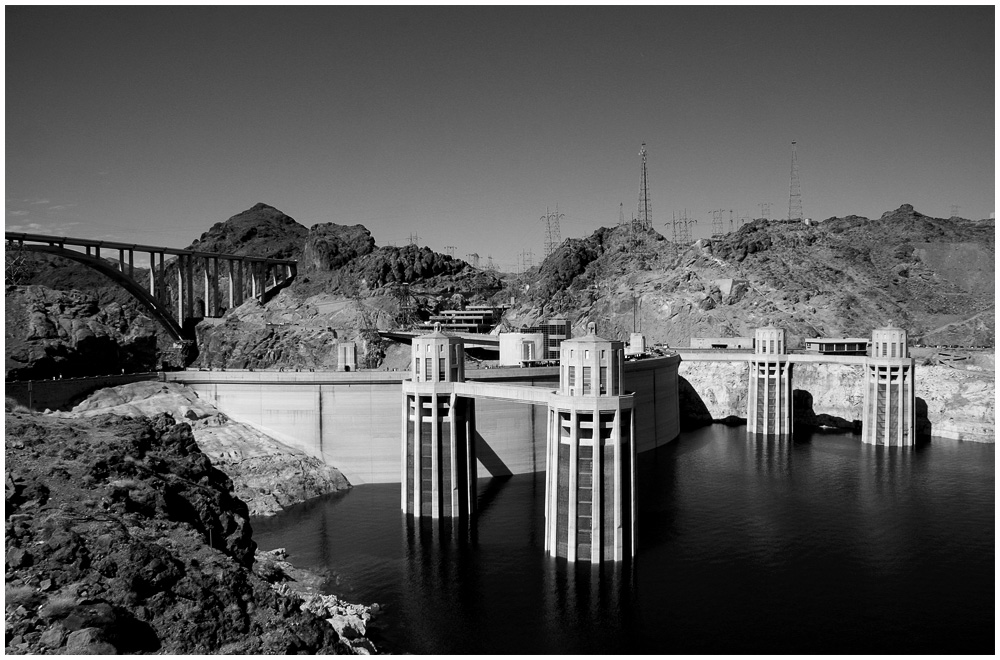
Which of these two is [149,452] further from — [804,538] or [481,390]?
[804,538]

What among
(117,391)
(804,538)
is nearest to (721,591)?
(804,538)

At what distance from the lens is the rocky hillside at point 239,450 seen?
68875mm

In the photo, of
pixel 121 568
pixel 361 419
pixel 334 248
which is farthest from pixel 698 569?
pixel 334 248

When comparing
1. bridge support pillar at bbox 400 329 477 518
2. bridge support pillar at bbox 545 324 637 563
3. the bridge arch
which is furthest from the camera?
the bridge arch

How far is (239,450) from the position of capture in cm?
7275

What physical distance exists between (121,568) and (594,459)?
28.7m

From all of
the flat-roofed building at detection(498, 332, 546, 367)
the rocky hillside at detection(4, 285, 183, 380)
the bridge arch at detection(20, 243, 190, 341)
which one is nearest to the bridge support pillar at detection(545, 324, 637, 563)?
the flat-roofed building at detection(498, 332, 546, 367)

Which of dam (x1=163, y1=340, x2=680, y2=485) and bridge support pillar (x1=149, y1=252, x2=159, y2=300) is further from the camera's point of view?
bridge support pillar (x1=149, y1=252, x2=159, y2=300)

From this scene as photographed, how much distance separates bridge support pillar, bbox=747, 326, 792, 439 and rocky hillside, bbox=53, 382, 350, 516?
61.1 meters

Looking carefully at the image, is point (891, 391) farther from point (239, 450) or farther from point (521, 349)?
point (239, 450)

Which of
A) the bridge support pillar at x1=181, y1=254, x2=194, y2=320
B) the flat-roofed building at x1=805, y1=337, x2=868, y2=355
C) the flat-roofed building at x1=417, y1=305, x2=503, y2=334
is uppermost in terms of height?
the bridge support pillar at x1=181, y1=254, x2=194, y2=320

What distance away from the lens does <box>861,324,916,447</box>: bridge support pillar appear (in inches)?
3807

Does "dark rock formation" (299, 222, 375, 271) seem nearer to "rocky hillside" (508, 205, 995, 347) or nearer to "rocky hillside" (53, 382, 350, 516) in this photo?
"rocky hillside" (508, 205, 995, 347)

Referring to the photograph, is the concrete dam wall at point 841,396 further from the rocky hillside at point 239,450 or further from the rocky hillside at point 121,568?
the rocky hillside at point 121,568
